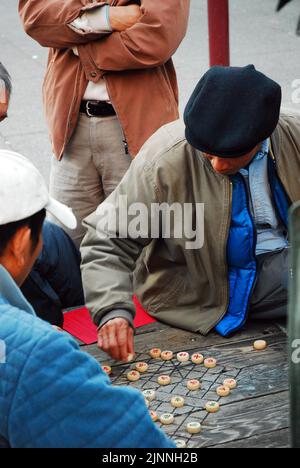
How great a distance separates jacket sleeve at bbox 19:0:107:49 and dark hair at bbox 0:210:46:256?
1899 millimetres

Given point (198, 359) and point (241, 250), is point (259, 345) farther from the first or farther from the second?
point (241, 250)

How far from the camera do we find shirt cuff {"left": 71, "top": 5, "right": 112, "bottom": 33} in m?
4.03

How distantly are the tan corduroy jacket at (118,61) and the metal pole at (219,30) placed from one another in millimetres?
690

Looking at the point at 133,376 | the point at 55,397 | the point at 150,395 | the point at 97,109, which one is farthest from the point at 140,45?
the point at 55,397

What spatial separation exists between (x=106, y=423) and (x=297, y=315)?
49 cm

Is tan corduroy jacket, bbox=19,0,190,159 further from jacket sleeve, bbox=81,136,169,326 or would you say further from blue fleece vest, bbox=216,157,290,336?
blue fleece vest, bbox=216,157,290,336

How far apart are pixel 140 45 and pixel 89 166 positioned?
25.2 inches

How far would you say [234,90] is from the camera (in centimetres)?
316

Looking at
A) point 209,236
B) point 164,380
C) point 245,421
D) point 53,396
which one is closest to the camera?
point 53,396

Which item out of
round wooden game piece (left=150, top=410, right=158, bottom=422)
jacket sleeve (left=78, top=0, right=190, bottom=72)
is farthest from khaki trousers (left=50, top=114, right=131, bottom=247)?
round wooden game piece (left=150, top=410, right=158, bottom=422)

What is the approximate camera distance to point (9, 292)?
2.11m
